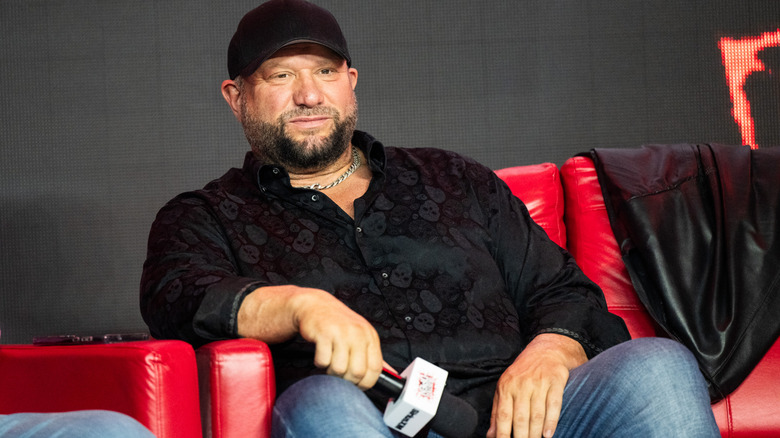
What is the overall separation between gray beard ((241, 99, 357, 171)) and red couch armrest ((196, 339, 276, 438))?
0.65 meters

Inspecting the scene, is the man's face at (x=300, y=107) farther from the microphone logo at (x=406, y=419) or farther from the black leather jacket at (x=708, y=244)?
the microphone logo at (x=406, y=419)

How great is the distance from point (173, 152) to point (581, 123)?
58.3 inches

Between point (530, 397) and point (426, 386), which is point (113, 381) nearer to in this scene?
point (426, 386)

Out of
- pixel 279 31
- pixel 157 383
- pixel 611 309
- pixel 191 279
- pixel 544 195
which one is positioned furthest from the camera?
pixel 544 195

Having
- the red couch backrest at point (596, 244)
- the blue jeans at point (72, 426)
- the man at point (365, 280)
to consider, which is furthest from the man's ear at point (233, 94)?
the blue jeans at point (72, 426)

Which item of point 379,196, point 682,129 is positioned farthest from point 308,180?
point 682,129

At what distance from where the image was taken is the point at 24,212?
2.94m

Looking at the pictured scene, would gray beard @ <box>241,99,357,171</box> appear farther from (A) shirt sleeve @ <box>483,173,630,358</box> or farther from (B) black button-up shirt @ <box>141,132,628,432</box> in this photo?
(A) shirt sleeve @ <box>483,173,630,358</box>

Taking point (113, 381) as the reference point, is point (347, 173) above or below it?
above

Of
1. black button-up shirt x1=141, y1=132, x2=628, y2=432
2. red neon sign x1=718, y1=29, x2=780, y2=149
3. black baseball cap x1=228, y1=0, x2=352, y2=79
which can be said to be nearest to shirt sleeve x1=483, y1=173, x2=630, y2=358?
black button-up shirt x1=141, y1=132, x2=628, y2=432

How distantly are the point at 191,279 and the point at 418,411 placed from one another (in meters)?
0.50

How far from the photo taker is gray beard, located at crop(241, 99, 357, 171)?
5.94 feet

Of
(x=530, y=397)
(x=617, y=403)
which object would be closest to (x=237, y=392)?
(x=530, y=397)

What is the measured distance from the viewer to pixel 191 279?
1369mm
